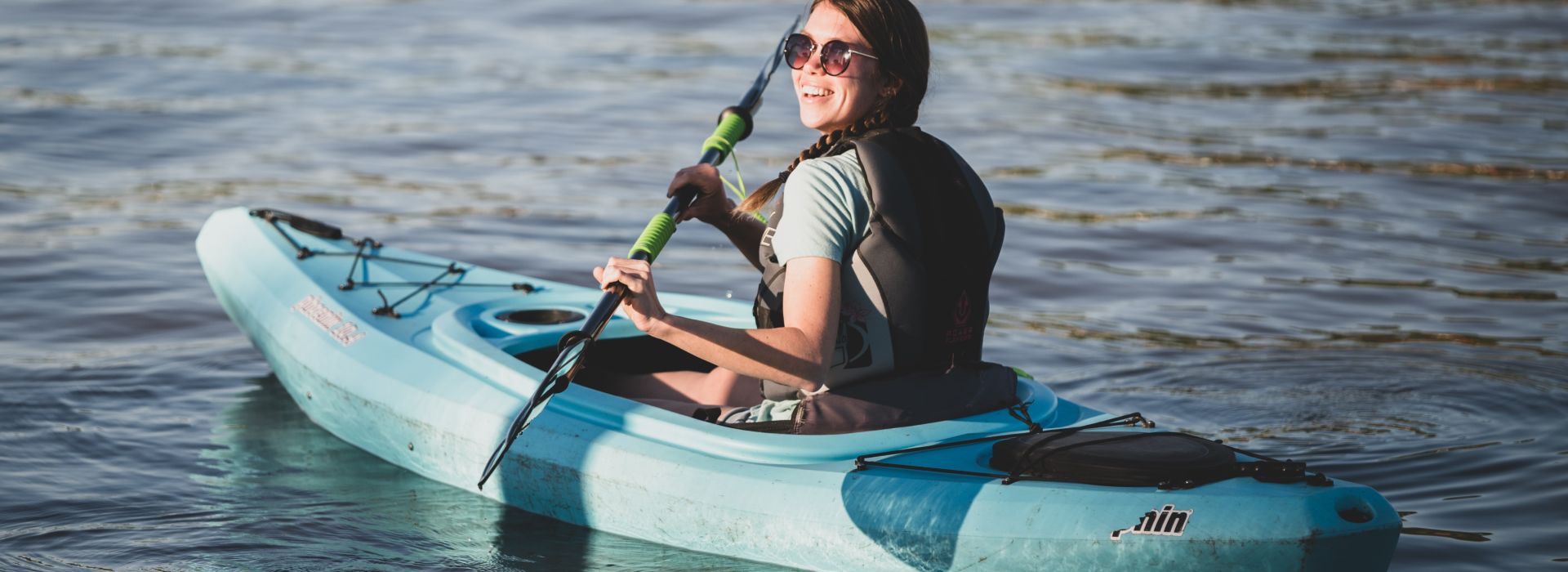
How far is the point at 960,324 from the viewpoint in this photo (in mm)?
3299

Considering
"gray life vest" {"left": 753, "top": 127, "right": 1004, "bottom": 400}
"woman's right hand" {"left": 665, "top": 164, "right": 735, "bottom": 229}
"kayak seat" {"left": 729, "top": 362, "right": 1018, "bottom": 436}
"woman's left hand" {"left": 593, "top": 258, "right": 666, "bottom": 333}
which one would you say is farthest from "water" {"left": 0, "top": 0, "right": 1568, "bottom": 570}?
"woman's left hand" {"left": 593, "top": 258, "right": 666, "bottom": 333}

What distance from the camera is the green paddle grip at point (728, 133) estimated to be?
3.96m

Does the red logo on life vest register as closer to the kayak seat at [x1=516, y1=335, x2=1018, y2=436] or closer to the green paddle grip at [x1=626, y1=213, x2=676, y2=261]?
the kayak seat at [x1=516, y1=335, x2=1018, y2=436]

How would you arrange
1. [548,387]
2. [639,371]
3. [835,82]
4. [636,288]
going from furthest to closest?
[639,371], [548,387], [835,82], [636,288]

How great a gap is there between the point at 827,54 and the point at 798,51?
0.28ft

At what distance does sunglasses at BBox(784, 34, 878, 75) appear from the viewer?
310cm

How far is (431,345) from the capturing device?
4453mm

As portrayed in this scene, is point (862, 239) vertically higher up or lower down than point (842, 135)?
lower down

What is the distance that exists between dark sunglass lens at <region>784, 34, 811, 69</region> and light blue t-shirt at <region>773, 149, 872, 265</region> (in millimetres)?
191

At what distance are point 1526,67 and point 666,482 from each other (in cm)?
955

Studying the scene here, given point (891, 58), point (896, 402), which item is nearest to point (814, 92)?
point (891, 58)

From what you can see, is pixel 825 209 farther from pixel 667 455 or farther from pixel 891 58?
pixel 667 455

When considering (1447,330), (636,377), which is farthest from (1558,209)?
(636,377)

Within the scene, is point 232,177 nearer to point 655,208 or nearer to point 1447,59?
point 655,208
